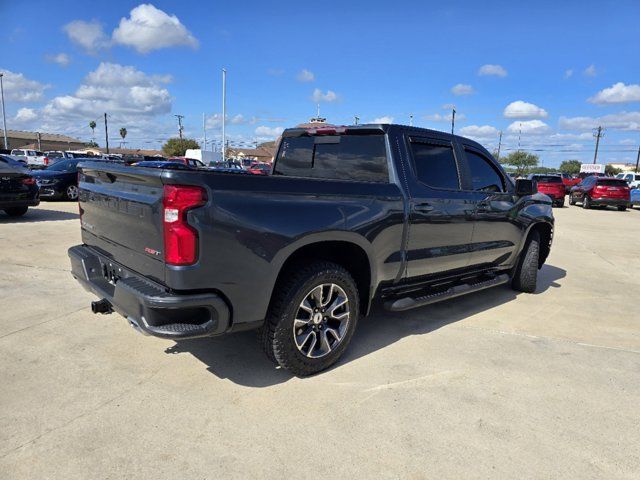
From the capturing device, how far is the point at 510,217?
514cm

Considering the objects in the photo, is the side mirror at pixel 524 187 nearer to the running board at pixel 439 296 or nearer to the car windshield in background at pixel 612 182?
the running board at pixel 439 296

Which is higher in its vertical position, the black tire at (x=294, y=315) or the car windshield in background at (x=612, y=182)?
the car windshield in background at (x=612, y=182)

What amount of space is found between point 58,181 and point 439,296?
14300mm

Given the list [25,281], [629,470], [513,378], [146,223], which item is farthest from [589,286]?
[25,281]

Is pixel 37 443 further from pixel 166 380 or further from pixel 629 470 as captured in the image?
pixel 629 470

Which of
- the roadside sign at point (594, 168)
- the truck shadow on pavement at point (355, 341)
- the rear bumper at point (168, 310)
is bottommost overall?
the truck shadow on pavement at point (355, 341)

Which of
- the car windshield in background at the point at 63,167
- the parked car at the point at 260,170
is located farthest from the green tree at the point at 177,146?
the car windshield in background at the point at 63,167

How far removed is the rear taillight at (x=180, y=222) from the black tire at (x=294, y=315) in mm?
733

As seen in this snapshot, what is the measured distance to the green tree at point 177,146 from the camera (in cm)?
8512

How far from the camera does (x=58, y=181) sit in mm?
14477

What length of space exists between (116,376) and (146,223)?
4.07 ft

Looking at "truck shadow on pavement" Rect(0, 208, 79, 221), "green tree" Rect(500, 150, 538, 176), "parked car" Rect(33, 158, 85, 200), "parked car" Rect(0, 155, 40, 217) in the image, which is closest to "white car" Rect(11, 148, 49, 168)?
"parked car" Rect(33, 158, 85, 200)

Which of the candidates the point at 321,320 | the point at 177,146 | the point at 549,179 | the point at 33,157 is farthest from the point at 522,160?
the point at 321,320

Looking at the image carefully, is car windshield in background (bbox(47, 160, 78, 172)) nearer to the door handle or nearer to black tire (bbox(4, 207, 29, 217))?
black tire (bbox(4, 207, 29, 217))
